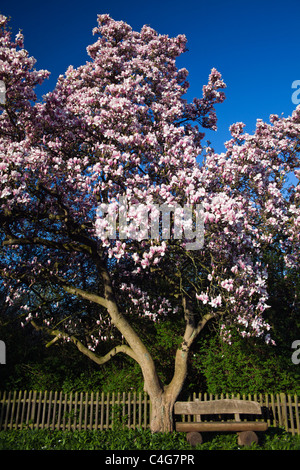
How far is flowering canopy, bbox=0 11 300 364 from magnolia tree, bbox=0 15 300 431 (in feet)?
0.14

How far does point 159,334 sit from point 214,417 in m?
2.89

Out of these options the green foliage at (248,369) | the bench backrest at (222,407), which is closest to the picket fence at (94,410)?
the green foliage at (248,369)

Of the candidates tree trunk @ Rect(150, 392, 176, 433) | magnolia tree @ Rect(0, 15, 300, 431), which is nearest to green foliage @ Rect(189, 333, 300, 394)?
magnolia tree @ Rect(0, 15, 300, 431)

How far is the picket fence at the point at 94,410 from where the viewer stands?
31.5ft

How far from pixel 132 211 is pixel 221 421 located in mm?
5950

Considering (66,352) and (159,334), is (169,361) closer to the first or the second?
(159,334)

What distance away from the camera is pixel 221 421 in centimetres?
907

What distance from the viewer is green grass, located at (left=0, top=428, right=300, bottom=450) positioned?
8.15 m

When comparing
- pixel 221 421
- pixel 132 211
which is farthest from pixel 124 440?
pixel 132 211

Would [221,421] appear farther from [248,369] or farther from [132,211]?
[132,211]

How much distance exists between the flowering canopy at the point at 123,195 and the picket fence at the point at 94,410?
5.78 ft

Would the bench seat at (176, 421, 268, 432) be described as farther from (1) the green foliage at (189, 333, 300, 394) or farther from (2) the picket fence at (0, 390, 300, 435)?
(1) the green foliage at (189, 333, 300, 394)

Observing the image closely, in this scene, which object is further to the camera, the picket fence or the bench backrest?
the picket fence

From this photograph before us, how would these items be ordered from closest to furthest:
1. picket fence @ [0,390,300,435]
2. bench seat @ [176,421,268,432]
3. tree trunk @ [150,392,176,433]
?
1. bench seat @ [176,421,268,432]
2. tree trunk @ [150,392,176,433]
3. picket fence @ [0,390,300,435]
